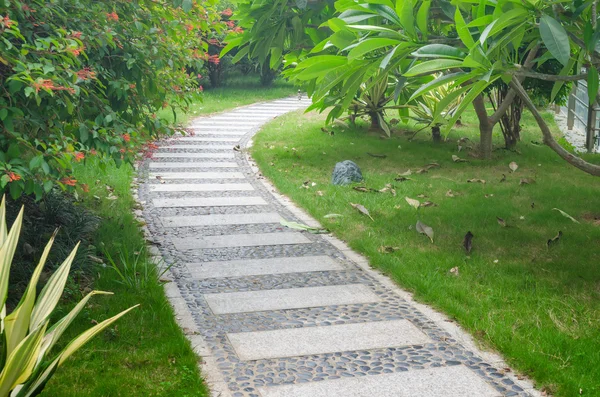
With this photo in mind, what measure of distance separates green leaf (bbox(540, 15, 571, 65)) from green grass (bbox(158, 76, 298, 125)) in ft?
35.0

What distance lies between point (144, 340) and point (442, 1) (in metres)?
3.01

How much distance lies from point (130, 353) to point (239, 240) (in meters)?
2.63

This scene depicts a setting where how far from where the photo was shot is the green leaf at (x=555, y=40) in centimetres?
357

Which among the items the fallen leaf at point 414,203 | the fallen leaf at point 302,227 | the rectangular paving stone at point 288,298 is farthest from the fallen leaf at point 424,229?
the rectangular paving stone at point 288,298

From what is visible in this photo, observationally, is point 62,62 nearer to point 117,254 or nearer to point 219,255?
point 117,254

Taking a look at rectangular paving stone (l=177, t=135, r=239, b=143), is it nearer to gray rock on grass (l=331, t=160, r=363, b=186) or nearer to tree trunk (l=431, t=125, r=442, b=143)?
tree trunk (l=431, t=125, r=442, b=143)

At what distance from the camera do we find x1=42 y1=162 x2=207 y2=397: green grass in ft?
11.4

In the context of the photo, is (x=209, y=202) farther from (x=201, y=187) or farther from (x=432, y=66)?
(x=432, y=66)

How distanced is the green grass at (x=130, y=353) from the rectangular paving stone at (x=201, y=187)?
10.2 feet

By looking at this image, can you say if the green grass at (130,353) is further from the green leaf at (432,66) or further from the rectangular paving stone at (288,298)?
the green leaf at (432,66)

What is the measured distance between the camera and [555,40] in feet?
11.9

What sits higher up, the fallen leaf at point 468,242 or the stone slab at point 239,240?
the fallen leaf at point 468,242

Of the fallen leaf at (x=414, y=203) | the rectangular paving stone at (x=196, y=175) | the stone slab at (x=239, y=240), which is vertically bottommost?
the rectangular paving stone at (x=196, y=175)

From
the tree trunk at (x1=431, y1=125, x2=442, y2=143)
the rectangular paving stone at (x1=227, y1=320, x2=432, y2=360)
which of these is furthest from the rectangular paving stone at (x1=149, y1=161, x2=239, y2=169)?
the rectangular paving stone at (x1=227, y1=320, x2=432, y2=360)
